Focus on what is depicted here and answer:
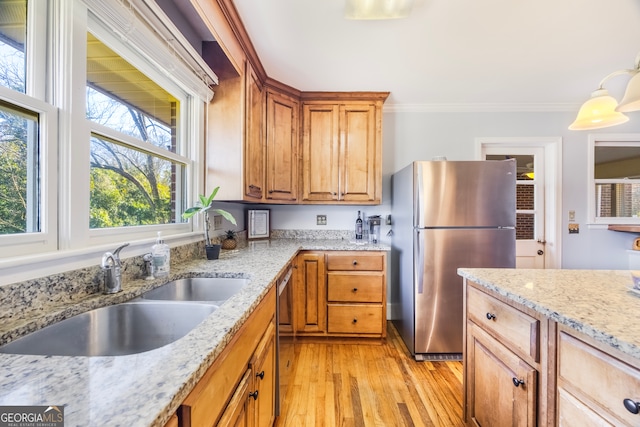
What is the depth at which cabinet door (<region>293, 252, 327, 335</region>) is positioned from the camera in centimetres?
227

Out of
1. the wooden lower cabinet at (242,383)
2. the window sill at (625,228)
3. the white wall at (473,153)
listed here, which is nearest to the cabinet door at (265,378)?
the wooden lower cabinet at (242,383)

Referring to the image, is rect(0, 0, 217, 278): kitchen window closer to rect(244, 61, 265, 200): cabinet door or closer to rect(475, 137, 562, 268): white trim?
rect(244, 61, 265, 200): cabinet door

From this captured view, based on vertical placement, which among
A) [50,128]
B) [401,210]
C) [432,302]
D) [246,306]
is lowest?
[432,302]

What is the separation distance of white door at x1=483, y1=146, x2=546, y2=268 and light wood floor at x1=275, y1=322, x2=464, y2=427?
1592 mm

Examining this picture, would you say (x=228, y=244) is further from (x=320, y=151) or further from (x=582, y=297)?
(x=582, y=297)

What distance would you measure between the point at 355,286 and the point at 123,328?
1712 mm

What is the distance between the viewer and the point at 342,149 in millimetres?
2533

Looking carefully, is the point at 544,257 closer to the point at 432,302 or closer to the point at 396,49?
the point at 432,302

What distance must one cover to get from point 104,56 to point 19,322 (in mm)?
1095

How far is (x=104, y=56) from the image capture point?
3.72 ft

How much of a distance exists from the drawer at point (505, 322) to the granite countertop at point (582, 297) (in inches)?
2.9

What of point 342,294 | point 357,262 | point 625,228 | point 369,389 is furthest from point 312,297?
point 625,228

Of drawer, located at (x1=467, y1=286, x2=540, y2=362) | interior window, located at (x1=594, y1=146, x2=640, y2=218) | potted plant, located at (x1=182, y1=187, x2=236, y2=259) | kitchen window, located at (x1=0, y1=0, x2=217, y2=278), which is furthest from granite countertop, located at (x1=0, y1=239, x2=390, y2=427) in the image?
interior window, located at (x1=594, y1=146, x2=640, y2=218)

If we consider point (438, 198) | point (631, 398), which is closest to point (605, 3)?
point (438, 198)
